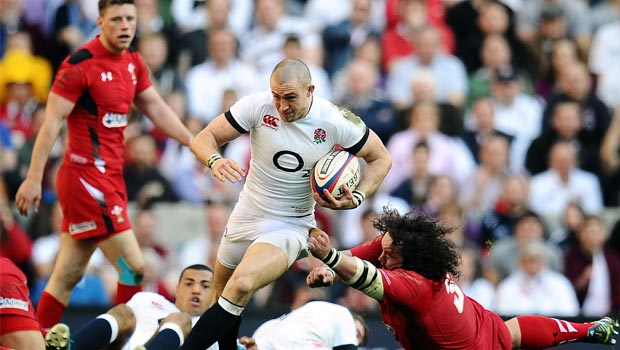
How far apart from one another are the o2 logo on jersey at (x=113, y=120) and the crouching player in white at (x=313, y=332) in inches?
73.8

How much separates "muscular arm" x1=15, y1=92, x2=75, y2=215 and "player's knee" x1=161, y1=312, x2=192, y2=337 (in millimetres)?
1356

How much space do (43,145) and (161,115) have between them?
1.00 meters

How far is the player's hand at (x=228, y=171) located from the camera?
8.93 metres

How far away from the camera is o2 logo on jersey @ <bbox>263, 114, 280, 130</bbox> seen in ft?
30.6

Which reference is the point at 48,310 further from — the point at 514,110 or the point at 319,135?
the point at 514,110

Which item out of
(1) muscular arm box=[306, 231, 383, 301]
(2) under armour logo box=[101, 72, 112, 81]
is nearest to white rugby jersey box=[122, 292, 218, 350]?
(2) under armour logo box=[101, 72, 112, 81]

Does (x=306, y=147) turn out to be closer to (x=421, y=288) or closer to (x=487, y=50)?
(x=421, y=288)

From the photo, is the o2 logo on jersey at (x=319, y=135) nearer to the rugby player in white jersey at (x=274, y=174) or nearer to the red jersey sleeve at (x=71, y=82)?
the rugby player in white jersey at (x=274, y=174)

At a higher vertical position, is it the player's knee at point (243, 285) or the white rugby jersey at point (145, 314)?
the player's knee at point (243, 285)

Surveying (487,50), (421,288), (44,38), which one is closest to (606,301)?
(487,50)

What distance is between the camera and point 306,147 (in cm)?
930

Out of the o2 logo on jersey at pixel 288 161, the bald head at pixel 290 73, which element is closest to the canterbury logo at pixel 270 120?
the o2 logo on jersey at pixel 288 161

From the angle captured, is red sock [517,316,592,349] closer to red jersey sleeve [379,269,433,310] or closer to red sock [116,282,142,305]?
red jersey sleeve [379,269,433,310]

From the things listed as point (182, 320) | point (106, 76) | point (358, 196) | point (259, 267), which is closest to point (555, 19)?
point (106, 76)
